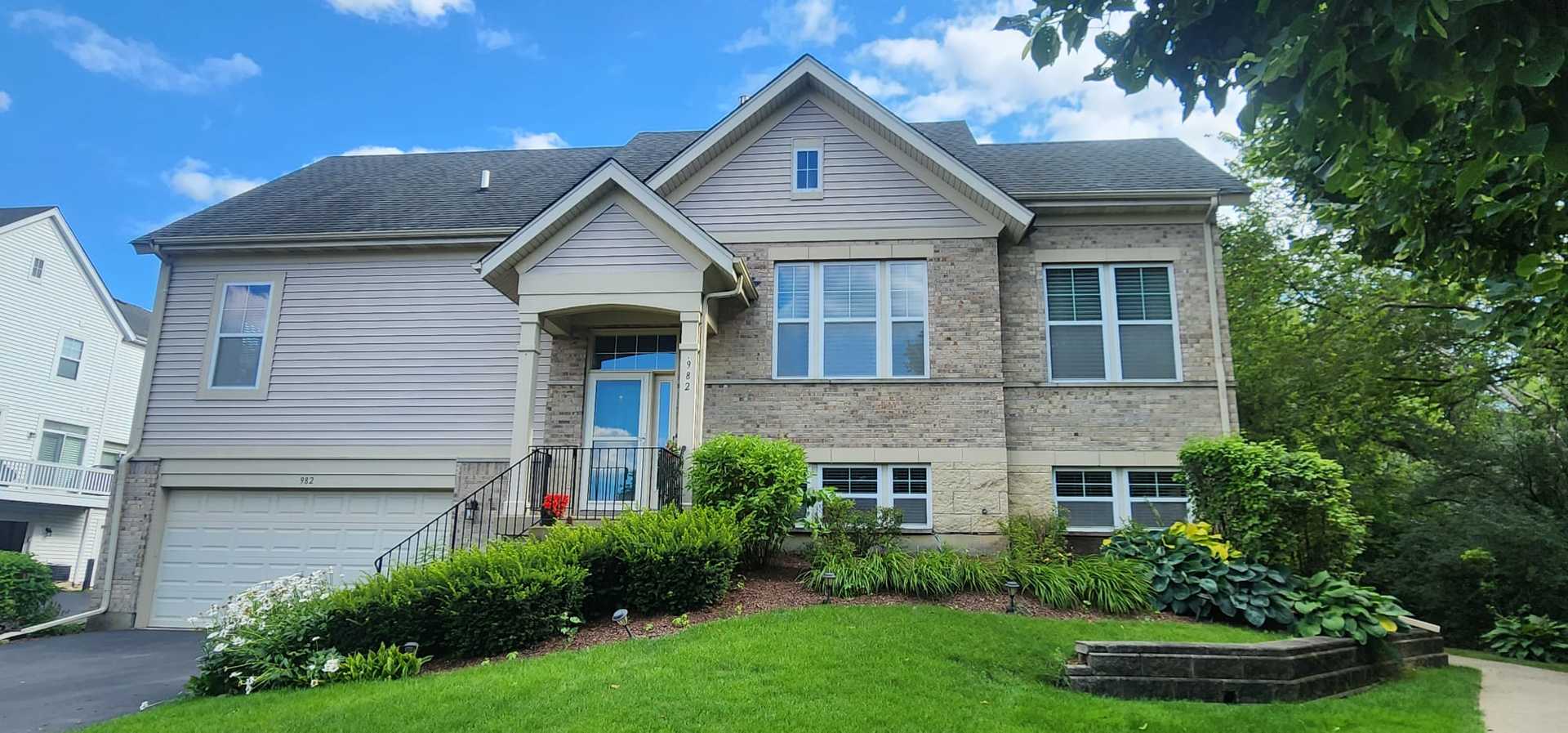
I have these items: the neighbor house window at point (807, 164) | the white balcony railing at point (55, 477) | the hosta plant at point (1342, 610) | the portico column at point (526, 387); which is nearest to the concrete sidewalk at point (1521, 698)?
the hosta plant at point (1342, 610)

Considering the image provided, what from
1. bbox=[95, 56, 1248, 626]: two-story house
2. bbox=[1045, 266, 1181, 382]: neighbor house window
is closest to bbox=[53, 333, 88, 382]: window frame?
bbox=[95, 56, 1248, 626]: two-story house

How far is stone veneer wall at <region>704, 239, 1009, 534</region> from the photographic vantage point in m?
11.4

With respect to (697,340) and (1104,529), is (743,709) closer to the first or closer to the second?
(697,340)

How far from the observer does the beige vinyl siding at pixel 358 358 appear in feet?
42.4

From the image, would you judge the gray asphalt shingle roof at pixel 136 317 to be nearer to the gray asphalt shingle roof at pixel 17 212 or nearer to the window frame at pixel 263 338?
the gray asphalt shingle roof at pixel 17 212

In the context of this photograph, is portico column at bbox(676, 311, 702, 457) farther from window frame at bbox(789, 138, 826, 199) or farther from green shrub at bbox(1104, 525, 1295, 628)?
green shrub at bbox(1104, 525, 1295, 628)

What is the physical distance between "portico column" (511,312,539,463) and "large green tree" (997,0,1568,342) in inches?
315

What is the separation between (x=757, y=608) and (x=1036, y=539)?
13.1 ft

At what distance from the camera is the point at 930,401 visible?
11633 mm

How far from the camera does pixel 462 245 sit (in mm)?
13414

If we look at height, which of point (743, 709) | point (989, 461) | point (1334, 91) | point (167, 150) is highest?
point (167, 150)

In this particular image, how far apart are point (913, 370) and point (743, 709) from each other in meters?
7.09

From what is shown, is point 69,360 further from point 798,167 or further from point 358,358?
point 798,167

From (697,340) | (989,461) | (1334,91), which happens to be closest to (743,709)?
(1334,91)
